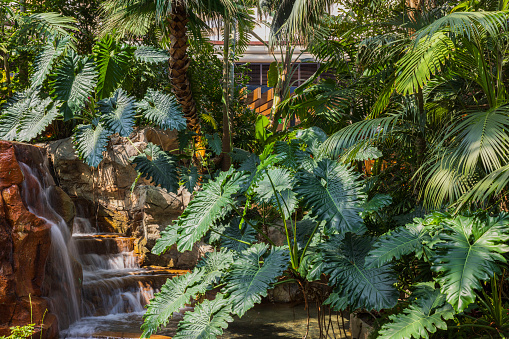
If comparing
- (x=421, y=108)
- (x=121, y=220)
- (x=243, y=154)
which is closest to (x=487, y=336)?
(x=421, y=108)

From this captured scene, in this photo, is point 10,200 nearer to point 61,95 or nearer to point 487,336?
point 61,95

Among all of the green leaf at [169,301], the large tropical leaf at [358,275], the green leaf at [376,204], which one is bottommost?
the green leaf at [169,301]

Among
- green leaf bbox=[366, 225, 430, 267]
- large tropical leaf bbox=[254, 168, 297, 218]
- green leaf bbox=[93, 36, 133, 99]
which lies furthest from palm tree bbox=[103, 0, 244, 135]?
green leaf bbox=[366, 225, 430, 267]

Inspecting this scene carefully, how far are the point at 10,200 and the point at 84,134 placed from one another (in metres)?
1.01

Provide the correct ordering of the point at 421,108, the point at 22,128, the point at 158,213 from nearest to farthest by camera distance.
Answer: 1. the point at 421,108
2. the point at 22,128
3. the point at 158,213

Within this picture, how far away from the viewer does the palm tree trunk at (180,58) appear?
212 inches

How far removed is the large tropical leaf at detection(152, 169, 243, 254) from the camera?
3309 millimetres

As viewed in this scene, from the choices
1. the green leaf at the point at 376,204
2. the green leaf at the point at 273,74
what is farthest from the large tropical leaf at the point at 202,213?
the green leaf at the point at 273,74

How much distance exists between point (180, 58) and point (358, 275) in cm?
377

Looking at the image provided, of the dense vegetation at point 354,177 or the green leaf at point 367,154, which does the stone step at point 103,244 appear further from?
the green leaf at point 367,154

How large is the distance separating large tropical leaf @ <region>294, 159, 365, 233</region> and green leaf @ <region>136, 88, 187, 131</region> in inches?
75.4

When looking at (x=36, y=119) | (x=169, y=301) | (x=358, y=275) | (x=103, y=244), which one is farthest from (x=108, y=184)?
(x=358, y=275)

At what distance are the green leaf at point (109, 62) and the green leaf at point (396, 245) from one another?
12.2 feet

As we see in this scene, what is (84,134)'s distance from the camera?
4707mm
